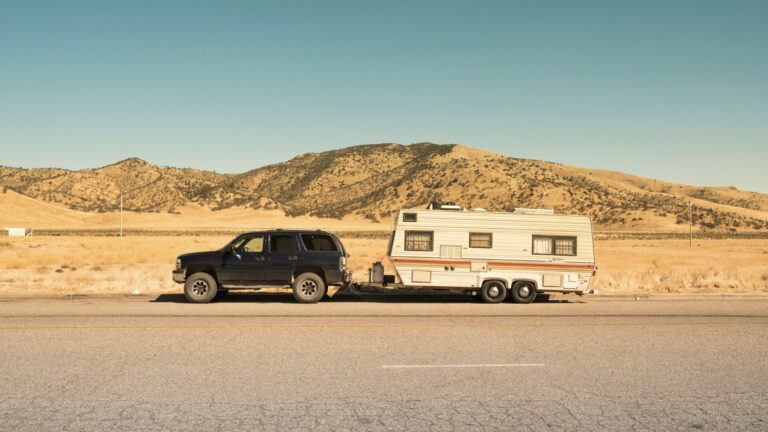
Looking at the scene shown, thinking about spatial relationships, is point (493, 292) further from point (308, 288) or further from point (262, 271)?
point (262, 271)

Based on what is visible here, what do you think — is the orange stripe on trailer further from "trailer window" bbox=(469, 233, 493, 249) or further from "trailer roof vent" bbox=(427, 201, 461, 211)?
"trailer roof vent" bbox=(427, 201, 461, 211)

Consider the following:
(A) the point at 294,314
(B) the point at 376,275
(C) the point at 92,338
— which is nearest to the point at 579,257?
(B) the point at 376,275

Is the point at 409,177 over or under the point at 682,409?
over

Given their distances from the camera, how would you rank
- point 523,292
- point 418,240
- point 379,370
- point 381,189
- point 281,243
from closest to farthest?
point 379,370
point 281,243
point 418,240
point 523,292
point 381,189

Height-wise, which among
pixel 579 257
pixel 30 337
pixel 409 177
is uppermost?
pixel 409 177

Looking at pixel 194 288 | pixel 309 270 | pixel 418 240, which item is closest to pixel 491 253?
pixel 418 240

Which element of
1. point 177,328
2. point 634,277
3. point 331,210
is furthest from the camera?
point 331,210

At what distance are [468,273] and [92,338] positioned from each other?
32.3ft

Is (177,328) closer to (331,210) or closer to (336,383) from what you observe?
(336,383)

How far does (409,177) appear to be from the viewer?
128 metres

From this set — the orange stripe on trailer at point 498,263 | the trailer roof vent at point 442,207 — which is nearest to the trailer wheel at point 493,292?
the orange stripe on trailer at point 498,263

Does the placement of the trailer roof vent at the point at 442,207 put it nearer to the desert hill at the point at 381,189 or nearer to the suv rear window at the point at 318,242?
the suv rear window at the point at 318,242

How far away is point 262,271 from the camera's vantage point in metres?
17.4

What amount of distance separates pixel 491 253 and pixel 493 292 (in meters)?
1.11
